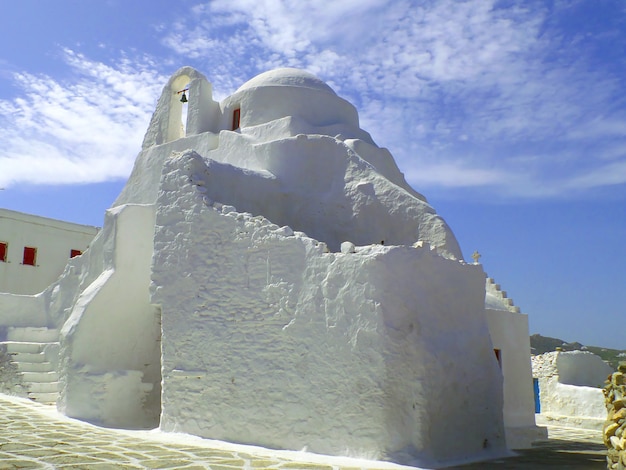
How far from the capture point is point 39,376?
1149 cm

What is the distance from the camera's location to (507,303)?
11375mm

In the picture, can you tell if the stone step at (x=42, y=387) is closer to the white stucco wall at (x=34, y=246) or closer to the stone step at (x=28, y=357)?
the stone step at (x=28, y=357)

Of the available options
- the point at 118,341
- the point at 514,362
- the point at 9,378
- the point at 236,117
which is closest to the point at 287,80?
the point at 236,117

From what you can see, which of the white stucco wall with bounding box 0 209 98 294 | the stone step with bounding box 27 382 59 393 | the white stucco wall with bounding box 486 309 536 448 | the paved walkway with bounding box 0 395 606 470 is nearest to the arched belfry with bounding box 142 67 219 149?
the stone step with bounding box 27 382 59 393

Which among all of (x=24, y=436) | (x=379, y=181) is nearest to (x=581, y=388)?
(x=379, y=181)

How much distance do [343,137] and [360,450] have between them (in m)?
6.62

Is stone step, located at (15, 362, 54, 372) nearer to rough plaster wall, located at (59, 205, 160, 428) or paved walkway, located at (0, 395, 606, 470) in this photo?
paved walkway, located at (0, 395, 606, 470)

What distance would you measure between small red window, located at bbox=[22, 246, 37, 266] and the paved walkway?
10.7m

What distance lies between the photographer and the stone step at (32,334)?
12.8 m

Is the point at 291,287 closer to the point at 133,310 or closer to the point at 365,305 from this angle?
the point at 365,305

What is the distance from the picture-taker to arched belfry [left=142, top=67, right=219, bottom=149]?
1248 centimetres

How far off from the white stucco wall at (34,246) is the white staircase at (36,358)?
6.51 metres

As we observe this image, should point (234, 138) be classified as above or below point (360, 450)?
above

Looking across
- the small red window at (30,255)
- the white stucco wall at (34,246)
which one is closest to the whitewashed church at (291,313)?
the white stucco wall at (34,246)
